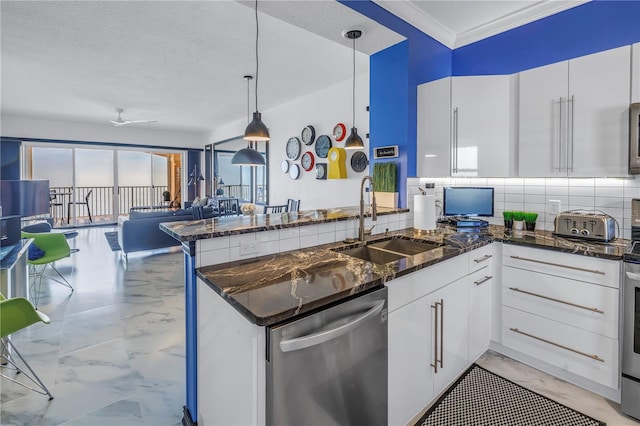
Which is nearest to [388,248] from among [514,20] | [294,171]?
[514,20]

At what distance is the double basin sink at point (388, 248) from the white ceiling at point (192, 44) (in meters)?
1.72

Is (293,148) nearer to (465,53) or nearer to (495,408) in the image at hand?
(465,53)

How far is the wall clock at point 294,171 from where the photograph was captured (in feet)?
19.1

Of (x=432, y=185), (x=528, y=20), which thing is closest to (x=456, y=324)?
(x=432, y=185)

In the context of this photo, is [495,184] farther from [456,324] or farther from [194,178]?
[194,178]

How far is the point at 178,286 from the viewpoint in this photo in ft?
13.5

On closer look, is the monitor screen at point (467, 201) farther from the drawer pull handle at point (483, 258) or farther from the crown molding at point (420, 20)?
the crown molding at point (420, 20)

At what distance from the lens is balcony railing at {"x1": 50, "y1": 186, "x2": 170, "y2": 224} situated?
29.7 ft

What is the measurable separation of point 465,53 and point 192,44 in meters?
2.90

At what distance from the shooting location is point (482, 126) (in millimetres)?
2697

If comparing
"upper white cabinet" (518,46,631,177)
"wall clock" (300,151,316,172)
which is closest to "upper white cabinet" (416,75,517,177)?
"upper white cabinet" (518,46,631,177)

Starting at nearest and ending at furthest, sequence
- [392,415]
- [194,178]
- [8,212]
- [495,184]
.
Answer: [392,415] < [8,212] < [495,184] < [194,178]

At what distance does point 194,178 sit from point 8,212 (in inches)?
304

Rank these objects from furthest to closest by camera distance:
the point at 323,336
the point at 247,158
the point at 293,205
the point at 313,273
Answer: the point at 293,205, the point at 247,158, the point at 313,273, the point at 323,336
